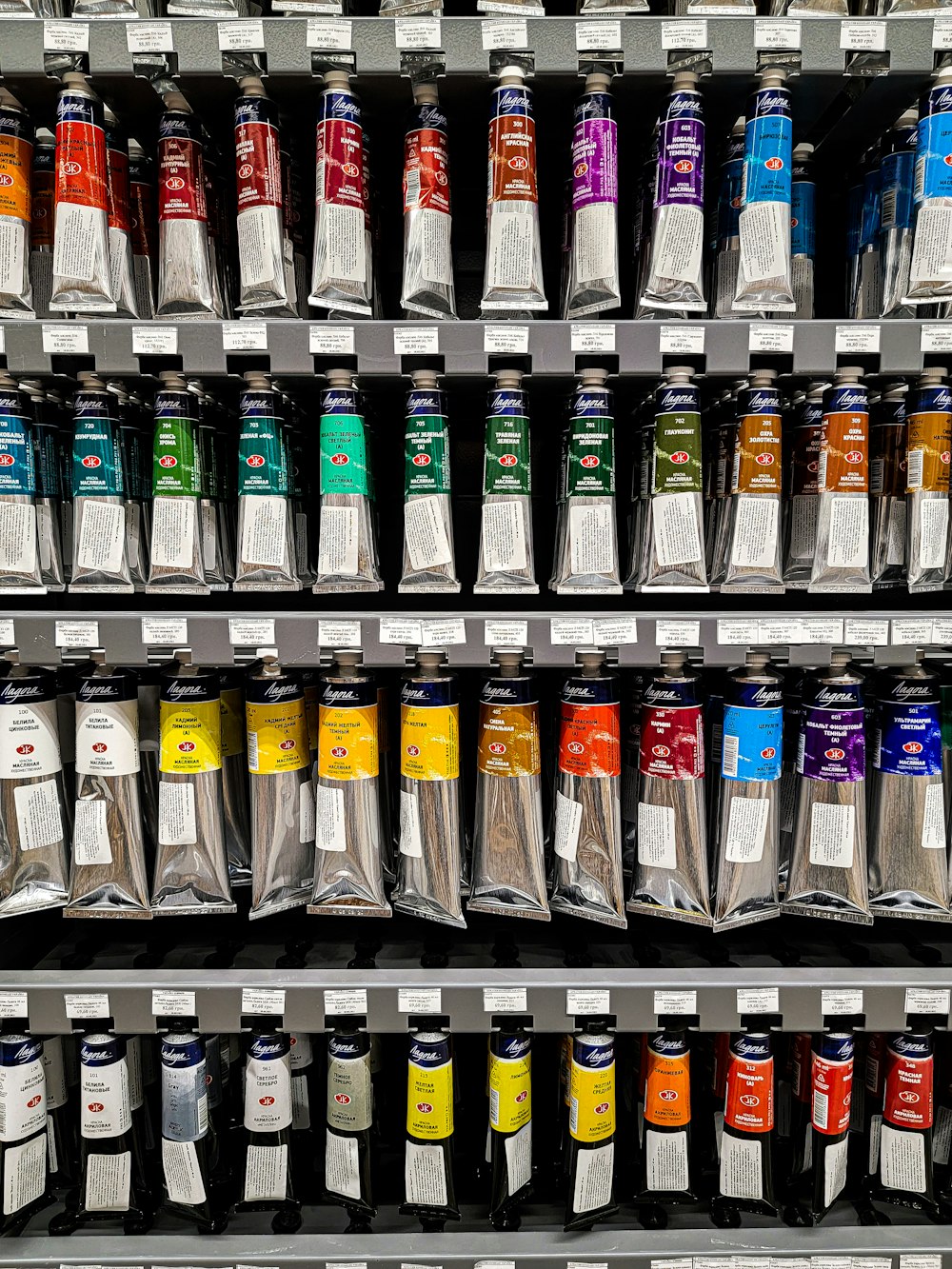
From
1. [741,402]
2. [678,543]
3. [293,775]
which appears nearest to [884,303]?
[741,402]

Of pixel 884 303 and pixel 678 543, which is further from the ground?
pixel 884 303

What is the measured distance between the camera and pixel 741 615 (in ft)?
4.29

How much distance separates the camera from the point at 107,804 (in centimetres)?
136

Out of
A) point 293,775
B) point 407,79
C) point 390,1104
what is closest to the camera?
point 407,79

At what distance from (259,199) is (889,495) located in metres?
1.27

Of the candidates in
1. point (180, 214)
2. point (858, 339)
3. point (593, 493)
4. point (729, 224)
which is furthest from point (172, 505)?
point (858, 339)

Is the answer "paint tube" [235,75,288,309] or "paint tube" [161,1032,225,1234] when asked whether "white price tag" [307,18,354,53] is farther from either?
"paint tube" [161,1032,225,1234]

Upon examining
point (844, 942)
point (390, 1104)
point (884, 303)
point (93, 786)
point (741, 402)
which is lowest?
point (390, 1104)

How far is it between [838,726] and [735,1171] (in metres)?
0.84

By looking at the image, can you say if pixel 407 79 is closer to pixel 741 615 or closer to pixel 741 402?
pixel 741 402

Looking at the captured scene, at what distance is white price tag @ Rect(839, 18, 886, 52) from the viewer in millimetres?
1231

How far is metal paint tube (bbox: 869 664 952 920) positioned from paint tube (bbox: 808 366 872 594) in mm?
240

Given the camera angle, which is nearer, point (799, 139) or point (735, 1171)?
point (735, 1171)

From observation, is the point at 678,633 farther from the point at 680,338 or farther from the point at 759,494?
the point at 680,338
